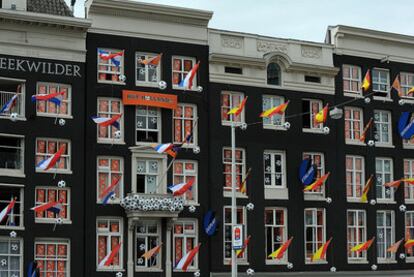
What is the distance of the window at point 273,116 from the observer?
51375 mm

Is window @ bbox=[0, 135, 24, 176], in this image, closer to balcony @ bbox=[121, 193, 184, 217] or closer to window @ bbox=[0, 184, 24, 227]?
window @ bbox=[0, 184, 24, 227]

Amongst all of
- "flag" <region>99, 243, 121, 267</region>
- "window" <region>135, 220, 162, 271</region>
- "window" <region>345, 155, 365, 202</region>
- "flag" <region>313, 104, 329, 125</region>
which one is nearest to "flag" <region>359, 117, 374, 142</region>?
"window" <region>345, 155, 365, 202</region>

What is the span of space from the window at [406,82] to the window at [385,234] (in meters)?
7.62

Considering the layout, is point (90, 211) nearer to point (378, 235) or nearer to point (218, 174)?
point (218, 174)

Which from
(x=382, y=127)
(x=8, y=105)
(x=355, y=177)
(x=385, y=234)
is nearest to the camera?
(x=8, y=105)

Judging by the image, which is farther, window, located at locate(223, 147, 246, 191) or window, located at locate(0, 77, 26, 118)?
window, located at locate(223, 147, 246, 191)

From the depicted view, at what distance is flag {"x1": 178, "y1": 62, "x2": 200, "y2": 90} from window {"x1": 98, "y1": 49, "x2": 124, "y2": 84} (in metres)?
3.26

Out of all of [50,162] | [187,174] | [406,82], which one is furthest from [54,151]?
[406,82]

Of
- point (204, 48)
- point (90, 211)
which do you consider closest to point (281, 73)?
point (204, 48)

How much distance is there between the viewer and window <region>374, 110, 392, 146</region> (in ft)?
179

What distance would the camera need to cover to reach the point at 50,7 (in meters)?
47.7

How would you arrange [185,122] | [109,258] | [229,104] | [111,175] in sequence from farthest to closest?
[229,104], [185,122], [111,175], [109,258]

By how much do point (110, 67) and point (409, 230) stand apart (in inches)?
819

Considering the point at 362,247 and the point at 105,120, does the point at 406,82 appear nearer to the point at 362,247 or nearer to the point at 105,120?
the point at 362,247
